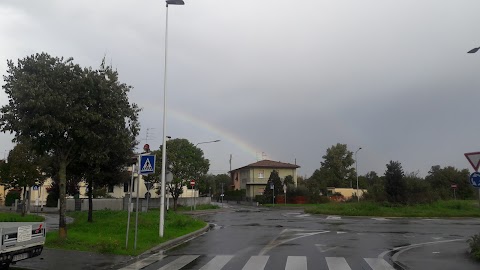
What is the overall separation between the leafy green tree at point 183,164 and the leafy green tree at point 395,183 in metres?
22.1

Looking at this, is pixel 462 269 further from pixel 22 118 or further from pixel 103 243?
pixel 22 118

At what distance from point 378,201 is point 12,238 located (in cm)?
3670

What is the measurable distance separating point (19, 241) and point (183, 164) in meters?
39.8

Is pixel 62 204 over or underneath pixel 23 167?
underneath

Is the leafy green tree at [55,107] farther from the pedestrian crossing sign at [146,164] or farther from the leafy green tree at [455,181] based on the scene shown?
the leafy green tree at [455,181]

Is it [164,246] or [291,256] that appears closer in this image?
[291,256]

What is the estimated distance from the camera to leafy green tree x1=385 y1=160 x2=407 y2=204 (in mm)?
38344

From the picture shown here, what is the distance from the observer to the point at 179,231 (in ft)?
62.3

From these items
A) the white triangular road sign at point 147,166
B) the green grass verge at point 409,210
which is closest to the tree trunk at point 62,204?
the white triangular road sign at point 147,166

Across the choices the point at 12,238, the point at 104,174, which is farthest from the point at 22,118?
the point at 104,174

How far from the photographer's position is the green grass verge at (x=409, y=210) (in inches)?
1347

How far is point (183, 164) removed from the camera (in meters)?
48.4

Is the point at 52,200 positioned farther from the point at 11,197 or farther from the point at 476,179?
the point at 476,179

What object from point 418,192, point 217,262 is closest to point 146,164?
point 217,262
